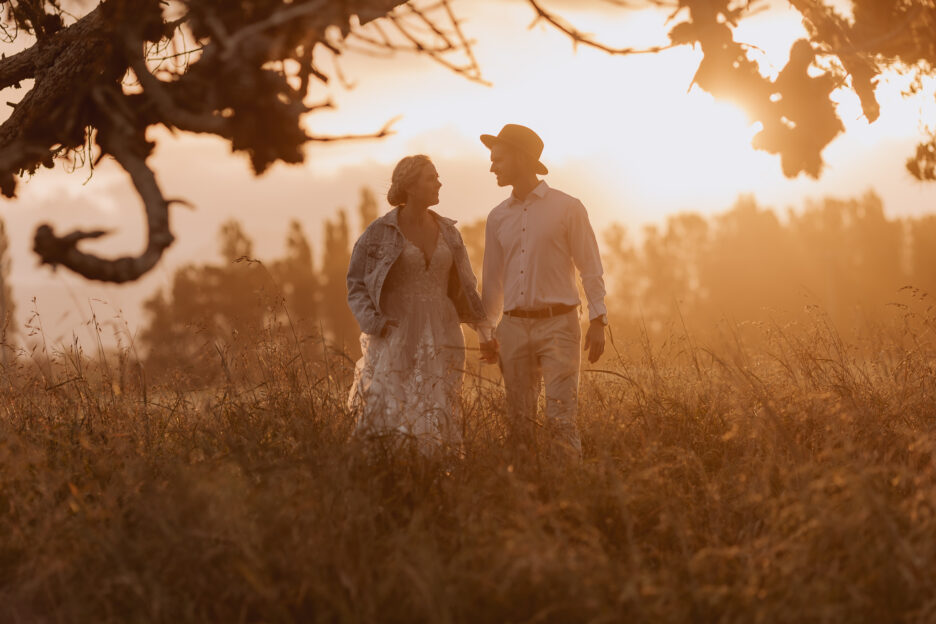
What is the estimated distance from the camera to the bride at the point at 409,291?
574 cm

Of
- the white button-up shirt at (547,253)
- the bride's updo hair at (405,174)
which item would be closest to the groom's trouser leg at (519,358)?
the white button-up shirt at (547,253)

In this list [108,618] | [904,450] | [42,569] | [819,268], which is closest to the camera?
[108,618]

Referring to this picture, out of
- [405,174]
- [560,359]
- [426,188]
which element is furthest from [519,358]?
[405,174]

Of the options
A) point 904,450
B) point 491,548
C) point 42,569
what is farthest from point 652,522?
point 42,569

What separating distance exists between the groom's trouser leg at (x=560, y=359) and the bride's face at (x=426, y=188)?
3.61ft

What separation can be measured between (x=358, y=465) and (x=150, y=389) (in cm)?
283

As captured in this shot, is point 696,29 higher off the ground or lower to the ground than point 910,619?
higher

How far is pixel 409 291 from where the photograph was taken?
589cm

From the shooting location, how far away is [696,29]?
169 inches

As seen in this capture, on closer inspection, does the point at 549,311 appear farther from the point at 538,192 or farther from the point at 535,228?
the point at 538,192

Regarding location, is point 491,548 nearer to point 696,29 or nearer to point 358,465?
point 358,465

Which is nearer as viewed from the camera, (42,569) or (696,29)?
(42,569)

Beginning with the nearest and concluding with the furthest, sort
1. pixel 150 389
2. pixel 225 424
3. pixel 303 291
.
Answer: pixel 225 424
pixel 150 389
pixel 303 291

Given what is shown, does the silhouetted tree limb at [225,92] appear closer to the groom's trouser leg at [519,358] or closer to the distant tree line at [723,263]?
the groom's trouser leg at [519,358]
